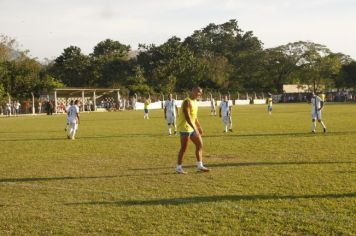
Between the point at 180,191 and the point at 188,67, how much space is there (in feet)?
250

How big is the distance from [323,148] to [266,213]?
27.4ft

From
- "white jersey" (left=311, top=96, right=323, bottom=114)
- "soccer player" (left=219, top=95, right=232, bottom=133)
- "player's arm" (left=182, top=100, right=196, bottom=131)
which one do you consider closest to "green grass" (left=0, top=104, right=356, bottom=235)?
"player's arm" (left=182, top=100, right=196, bottom=131)

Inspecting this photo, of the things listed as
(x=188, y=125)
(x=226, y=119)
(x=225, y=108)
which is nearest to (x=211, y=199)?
(x=188, y=125)

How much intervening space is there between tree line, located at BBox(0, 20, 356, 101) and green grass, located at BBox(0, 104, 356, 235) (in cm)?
4993

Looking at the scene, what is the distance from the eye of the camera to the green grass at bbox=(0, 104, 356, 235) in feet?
21.7

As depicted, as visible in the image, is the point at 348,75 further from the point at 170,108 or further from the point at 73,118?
the point at 73,118

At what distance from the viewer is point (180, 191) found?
887cm

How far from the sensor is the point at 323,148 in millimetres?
14734

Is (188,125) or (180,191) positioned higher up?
(188,125)

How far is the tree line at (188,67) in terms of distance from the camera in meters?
68.3

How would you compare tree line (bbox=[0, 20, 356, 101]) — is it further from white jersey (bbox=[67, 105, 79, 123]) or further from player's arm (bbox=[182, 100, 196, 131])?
player's arm (bbox=[182, 100, 196, 131])

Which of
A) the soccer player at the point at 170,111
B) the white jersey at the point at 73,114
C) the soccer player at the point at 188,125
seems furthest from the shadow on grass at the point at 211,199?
the soccer player at the point at 170,111

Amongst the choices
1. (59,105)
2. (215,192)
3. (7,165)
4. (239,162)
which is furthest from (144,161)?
(59,105)

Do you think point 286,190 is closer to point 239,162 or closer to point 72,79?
point 239,162
